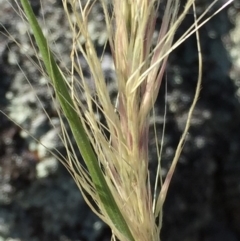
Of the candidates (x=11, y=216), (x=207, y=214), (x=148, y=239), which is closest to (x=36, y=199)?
(x=11, y=216)

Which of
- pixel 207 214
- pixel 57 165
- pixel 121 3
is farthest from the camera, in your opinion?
pixel 207 214

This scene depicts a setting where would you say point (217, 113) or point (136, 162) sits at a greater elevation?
point (136, 162)

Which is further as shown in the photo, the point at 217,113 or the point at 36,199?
the point at 217,113

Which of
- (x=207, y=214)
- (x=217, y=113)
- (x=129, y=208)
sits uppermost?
(x=129, y=208)

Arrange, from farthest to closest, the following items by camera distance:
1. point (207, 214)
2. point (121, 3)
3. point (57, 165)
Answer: point (207, 214) < point (57, 165) < point (121, 3)

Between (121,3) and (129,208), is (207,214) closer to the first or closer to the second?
(129,208)

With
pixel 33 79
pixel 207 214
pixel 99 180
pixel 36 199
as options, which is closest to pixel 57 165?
pixel 36 199

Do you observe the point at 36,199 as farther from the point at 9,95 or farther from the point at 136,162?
the point at 136,162
